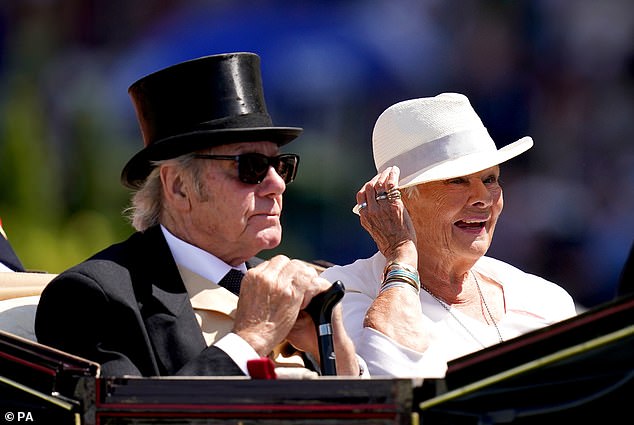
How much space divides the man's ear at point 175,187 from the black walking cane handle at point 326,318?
446mm

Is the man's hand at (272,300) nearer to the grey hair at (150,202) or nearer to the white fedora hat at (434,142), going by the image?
the grey hair at (150,202)

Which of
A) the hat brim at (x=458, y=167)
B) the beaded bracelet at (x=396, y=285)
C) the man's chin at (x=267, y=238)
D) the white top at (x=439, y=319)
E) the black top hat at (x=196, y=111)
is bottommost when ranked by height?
the white top at (x=439, y=319)

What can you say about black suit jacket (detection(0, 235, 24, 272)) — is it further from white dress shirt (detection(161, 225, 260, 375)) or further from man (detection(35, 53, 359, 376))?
white dress shirt (detection(161, 225, 260, 375))

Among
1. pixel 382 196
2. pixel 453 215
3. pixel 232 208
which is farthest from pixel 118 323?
pixel 453 215

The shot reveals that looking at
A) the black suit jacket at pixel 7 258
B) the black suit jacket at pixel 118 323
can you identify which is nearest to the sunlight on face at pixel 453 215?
the black suit jacket at pixel 118 323

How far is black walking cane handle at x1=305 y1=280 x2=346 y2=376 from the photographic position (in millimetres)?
2311

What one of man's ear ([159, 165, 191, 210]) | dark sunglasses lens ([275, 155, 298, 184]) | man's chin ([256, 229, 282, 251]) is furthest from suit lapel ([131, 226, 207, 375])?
dark sunglasses lens ([275, 155, 298, 184])

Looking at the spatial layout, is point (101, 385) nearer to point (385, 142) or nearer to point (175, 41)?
point (385, 142)

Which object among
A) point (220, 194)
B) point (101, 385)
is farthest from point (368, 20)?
point (101, 385)

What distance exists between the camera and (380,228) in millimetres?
2850

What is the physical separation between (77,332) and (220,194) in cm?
51

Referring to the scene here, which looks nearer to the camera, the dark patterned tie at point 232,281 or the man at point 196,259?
the man at point 196,259

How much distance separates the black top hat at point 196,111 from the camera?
102 inches

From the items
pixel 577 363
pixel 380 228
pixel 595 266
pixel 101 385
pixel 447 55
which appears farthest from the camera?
pixel 447 55
